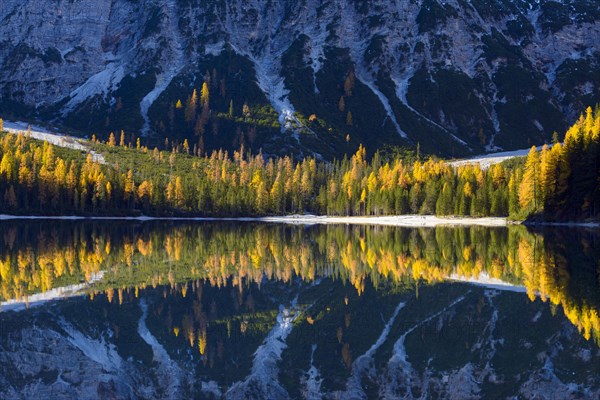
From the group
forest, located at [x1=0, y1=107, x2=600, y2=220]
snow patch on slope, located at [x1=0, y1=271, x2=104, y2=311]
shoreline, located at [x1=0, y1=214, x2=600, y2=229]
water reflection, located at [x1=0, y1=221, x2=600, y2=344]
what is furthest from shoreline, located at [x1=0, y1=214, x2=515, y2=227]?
snow patch on slope, located at [x1=0, y1=271, x2=104, y2=311]

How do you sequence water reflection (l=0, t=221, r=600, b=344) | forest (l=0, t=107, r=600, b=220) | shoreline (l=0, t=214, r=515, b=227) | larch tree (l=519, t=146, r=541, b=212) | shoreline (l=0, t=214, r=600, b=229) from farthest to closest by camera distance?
shoreline (l=0, t=214, r=515, b=227) → shoreline (l=0, t=214, r=600, b=229) → larch tree (l=519, t=146, r=541, b=212) → forest (l=0, t=107, r=600, b=220) → water reflection (l=0, t=221, r=600, b=344)

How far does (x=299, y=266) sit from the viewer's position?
172 ft

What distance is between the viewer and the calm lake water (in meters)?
21.7

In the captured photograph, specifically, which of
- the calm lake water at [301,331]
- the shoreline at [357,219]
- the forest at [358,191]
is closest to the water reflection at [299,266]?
the calm lake water at [301,331]

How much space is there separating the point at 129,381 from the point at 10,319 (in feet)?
32.9

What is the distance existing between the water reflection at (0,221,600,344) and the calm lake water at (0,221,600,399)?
0.21m

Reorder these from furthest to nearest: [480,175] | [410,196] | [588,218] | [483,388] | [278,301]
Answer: [410,196] → [480,175] → [588,218] → [278,301] → [483,388]

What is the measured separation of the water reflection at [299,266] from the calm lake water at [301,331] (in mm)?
212

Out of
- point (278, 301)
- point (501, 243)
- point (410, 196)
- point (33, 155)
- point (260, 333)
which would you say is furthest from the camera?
point (33, 155)

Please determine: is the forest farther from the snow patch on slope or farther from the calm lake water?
the snow patch on slope

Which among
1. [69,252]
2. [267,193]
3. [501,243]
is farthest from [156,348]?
[267,193]

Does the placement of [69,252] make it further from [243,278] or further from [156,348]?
[156,348]

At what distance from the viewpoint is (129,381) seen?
72.6ft

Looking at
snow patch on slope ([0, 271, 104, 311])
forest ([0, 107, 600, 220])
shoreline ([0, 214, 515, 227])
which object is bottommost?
shoreline ([0, 214, 515, 227])
